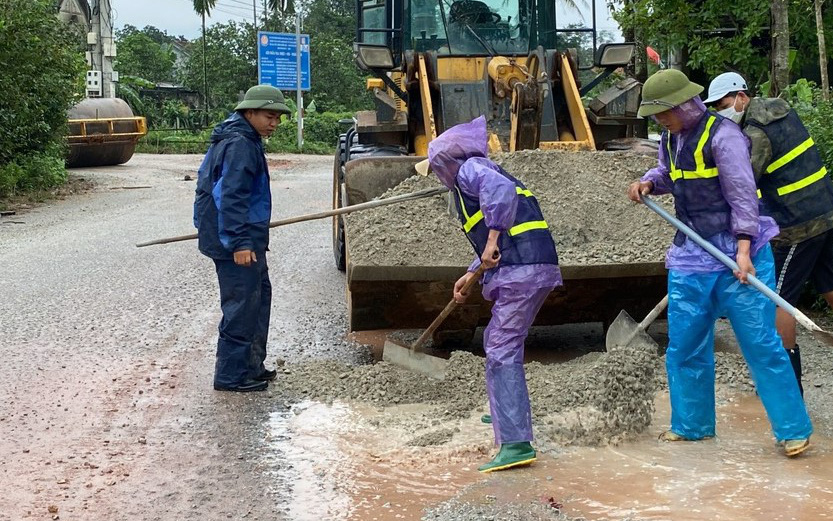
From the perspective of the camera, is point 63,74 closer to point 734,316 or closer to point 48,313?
point 48,313

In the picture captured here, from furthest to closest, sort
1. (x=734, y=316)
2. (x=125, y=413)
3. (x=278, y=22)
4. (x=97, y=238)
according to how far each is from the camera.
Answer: (x=278, y=22) < (x=97, y=238) < (x=125, y=413) < (x=734, y=316)

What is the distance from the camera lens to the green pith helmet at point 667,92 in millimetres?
4663

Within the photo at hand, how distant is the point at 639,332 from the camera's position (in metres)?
5.99

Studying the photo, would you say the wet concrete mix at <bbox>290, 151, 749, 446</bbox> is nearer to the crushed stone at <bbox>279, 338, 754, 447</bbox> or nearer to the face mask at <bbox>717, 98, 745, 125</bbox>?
the crushed stone at <bbox>279, 338, 754, 447</bbox>

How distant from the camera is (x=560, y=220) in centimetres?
659

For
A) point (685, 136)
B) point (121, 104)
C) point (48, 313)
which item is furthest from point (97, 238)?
point (121, 104)

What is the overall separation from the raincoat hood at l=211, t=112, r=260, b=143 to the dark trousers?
697 millimetres

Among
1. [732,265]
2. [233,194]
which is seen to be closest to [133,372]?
[233,194]

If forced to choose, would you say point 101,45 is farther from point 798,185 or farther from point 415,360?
point 798,185

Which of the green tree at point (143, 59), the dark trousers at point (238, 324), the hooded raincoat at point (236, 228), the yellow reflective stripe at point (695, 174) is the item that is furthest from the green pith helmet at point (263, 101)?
the green tree at point (143, 59)

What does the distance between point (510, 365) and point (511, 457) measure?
0.41 m

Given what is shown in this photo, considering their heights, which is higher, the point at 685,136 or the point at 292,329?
the point at 685,136

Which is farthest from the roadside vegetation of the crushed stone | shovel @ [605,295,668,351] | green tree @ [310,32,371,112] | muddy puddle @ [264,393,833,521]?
green tree @ [310,32,371,112]

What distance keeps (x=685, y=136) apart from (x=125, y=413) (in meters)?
3.20
